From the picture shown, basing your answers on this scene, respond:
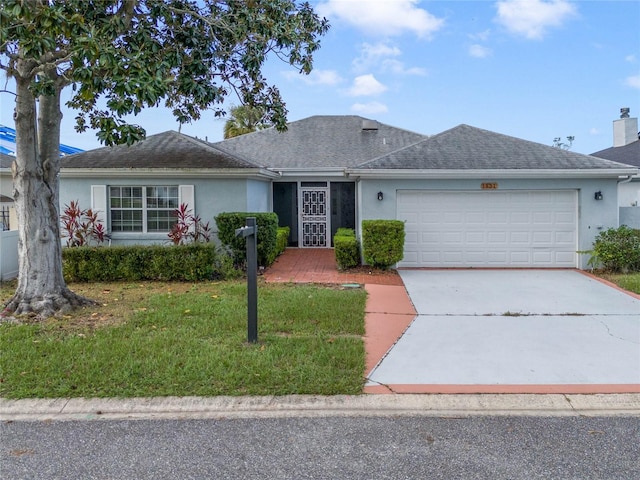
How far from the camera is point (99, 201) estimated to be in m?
12.2

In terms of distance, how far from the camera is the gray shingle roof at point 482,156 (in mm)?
11828

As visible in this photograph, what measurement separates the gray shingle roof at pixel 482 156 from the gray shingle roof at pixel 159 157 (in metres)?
3.86

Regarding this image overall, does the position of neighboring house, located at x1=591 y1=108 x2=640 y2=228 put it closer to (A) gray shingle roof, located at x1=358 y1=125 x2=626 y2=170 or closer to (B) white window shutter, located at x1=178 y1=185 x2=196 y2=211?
(A) gray shingle roof, located at x1=358 y1=125 x2=626 y2=170

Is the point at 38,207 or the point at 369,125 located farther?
the point at 369,125

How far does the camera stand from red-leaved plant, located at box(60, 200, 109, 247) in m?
11.9

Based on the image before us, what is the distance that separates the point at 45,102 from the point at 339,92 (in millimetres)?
14601

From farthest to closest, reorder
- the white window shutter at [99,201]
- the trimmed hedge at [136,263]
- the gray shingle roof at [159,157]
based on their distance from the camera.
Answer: the white window shutter at [99,201] → the gray shingle roof at [159,157] → the trimmed hedge at [136,263]

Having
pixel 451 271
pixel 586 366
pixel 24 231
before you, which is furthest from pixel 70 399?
pixel 451 271

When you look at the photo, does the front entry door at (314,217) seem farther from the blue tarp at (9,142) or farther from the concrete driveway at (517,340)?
the blue tarp at (9,142)

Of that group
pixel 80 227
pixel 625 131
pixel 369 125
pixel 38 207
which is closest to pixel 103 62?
pixel 38 207

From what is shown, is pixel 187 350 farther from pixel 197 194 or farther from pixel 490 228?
pixel 490 228

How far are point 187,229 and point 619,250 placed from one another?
419 inches

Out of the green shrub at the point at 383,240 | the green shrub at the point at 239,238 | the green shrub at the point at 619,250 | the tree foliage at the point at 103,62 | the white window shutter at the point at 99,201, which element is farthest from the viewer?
the white window shutter at the point at 99,201

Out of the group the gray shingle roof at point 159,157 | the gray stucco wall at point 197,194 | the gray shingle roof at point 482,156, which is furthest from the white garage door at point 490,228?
the gray shingle roof at point 159,157
